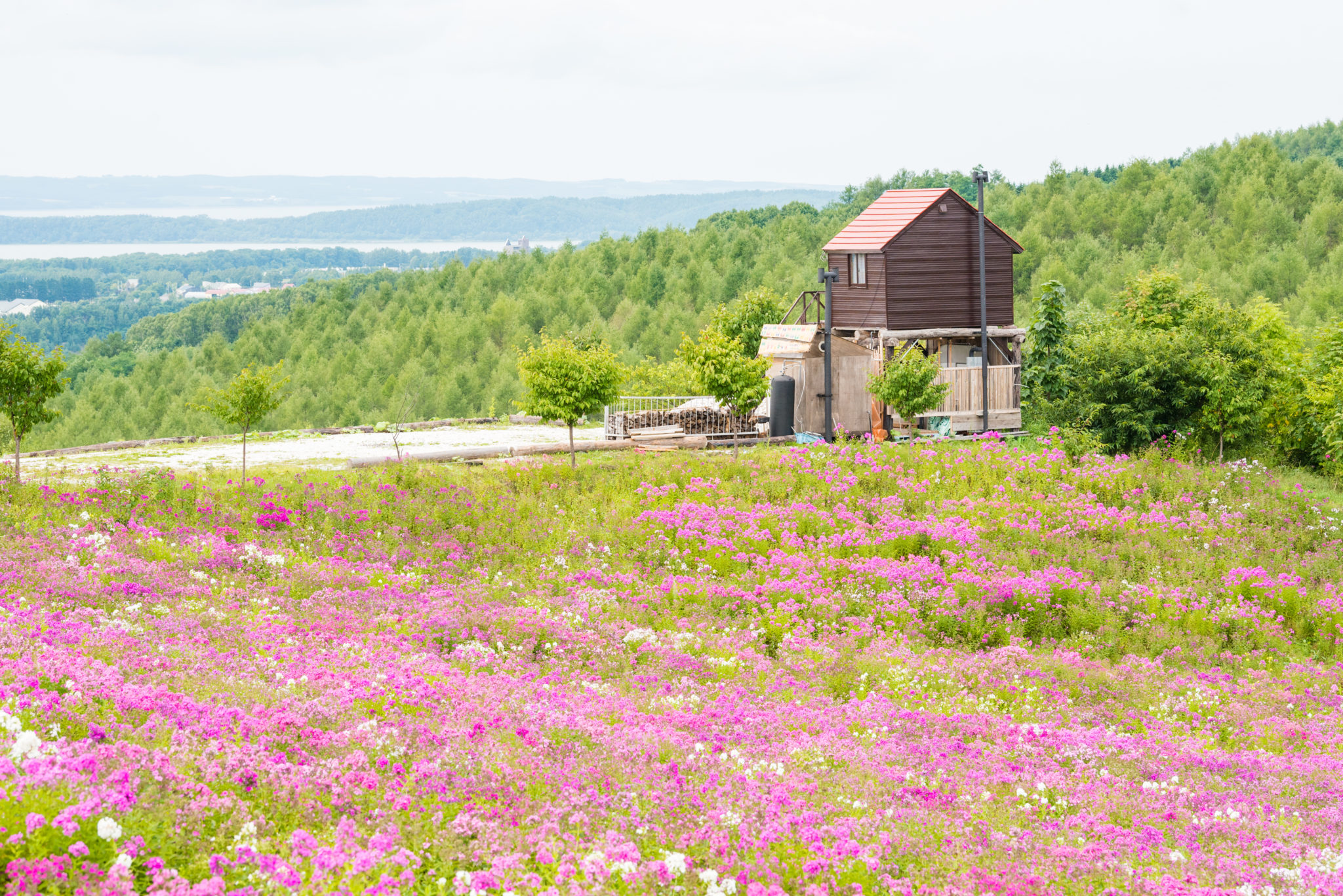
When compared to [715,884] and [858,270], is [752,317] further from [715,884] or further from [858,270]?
[715,884]

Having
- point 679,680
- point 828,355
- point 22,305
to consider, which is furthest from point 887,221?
point 22,305

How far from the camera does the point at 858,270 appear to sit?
35500 mm

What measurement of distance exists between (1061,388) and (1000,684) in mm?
26204

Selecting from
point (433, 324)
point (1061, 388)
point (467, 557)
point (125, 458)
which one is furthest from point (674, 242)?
point (467, 557)

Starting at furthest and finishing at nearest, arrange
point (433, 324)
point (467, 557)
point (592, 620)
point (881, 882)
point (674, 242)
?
point (674, 242), point (433, 324), point (467, 557), point (592, 620), point (881, 882)

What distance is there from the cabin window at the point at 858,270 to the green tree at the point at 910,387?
4203 millimetres

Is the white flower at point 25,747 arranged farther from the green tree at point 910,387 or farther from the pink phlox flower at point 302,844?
the green tree at point 910,387

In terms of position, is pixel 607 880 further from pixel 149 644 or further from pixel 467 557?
pixel 467 557

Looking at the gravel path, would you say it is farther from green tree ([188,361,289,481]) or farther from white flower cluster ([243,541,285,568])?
white flower cluster ([243,541,285,568])

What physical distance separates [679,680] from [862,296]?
2430 centimetres

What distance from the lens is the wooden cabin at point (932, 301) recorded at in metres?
34.3

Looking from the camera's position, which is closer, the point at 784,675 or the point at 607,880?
the point at 607,880

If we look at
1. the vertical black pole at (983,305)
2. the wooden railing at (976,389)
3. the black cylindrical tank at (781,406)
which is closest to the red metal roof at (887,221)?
the vertical black pole at (983,305)

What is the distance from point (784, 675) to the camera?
14234 mm
